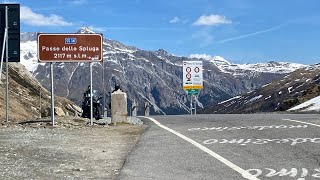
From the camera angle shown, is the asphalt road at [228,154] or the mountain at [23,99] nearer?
the asphalt road at [228,154]

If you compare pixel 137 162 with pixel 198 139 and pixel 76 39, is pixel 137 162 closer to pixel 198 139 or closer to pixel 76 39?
pixel 198 139

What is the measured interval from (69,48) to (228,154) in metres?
10.1

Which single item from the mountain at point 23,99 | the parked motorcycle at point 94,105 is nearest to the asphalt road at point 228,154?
the parked motorcycle at point 94,105

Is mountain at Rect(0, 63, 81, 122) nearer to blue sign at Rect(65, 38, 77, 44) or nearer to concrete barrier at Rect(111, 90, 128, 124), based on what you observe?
concrete barrier at Rect(111, 90, 128, 124)

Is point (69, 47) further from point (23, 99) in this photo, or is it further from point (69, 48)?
point (23, 99)

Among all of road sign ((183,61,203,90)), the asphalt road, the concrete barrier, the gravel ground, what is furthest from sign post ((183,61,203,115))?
the asphalt road

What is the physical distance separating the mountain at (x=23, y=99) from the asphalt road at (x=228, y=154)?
22.4 meters

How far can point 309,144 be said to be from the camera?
1208 cm

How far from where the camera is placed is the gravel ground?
9.07 meters

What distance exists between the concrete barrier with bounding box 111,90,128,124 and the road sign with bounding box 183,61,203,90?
1031 inches

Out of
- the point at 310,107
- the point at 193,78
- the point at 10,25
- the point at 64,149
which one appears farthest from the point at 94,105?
the point at 193,78

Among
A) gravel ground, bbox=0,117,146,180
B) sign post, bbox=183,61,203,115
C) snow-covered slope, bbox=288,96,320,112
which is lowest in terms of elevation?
gravel ground, bbox=0,117,146,180

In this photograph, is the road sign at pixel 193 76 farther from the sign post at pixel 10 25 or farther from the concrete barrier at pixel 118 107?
the sign post at pixel 10 25

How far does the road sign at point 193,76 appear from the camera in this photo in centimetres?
4577
